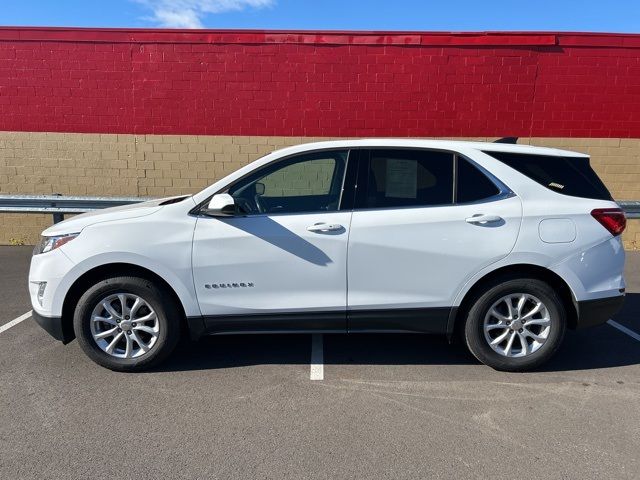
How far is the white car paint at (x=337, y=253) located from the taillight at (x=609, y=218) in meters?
0.05

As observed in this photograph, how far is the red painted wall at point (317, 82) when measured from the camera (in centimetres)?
801

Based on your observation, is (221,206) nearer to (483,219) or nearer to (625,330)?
(483,219)

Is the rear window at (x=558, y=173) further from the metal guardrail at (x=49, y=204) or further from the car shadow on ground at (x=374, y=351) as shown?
the metal guardrail at (x=49, y=204)

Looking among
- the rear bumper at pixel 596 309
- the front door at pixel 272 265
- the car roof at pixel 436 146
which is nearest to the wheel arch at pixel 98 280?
the front door at pixel 272 265

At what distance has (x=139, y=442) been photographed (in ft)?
9.34

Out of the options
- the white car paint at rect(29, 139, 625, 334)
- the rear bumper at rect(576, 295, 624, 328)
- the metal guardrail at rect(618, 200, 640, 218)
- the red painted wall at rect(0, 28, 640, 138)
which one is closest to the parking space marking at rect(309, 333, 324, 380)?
the white car paint at rect(29, 139, 625, 334)

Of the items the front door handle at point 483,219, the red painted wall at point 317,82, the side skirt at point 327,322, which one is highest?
the red painted wall at point 317,82

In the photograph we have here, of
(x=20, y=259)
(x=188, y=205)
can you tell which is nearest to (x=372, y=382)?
(x=188, y=205)

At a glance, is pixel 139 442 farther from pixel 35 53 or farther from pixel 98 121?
pixel 35 53

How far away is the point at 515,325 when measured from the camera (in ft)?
12.1

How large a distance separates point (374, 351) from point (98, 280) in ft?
7.58

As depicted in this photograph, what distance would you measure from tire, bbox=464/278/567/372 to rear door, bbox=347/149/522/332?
242 mm

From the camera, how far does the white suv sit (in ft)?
11.6

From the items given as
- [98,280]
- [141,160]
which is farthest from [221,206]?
[141,160]
